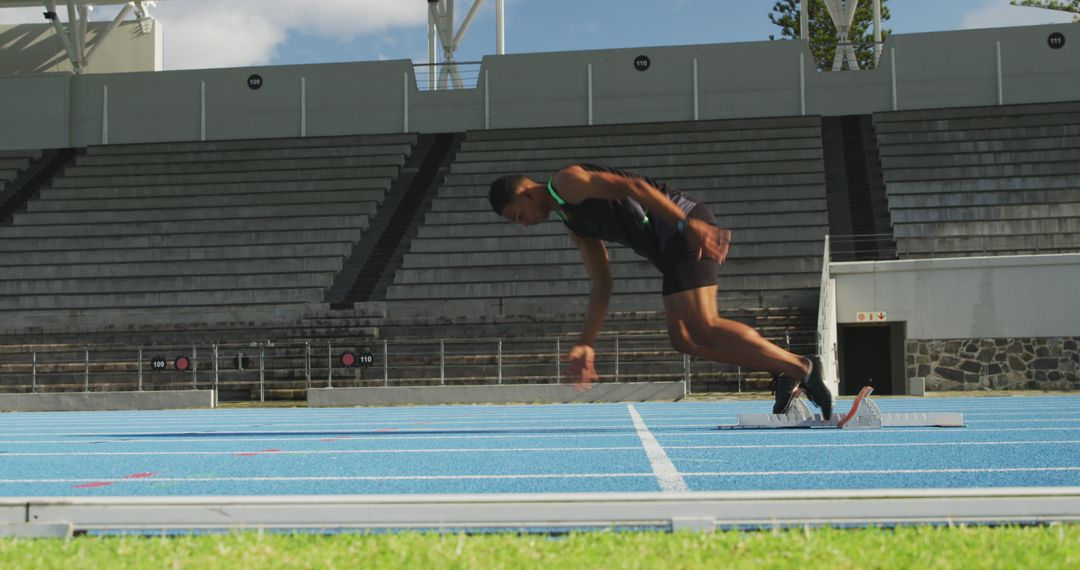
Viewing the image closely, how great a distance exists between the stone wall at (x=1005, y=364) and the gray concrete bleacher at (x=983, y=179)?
1.98 m

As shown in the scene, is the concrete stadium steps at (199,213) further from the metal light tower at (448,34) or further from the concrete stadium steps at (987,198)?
the concrete stadium steps at (987,198)

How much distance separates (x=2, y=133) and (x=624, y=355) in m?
17.6

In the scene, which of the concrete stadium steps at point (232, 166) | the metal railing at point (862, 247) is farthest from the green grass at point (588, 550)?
the concrete stadium steps at point (232, 166)

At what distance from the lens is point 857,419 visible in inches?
312

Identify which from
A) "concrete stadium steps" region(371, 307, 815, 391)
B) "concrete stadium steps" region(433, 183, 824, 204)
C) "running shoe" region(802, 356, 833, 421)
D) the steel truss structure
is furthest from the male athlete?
the steel truss structure

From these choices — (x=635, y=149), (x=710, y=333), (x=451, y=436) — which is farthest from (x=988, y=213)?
(x=710, y=333)

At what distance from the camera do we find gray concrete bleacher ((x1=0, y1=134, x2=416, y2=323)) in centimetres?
2006

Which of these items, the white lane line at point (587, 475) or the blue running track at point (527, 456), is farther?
the white lane line at point (587, 475)

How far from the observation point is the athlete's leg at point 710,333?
456 centimetres

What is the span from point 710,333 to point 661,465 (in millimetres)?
1317

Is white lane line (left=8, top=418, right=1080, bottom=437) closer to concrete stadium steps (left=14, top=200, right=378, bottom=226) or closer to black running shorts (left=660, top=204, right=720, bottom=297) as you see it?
black running shorts (left=660, top=204, right=720, bottom=297)

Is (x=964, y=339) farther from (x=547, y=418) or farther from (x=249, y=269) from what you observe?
(x=249, y=269)

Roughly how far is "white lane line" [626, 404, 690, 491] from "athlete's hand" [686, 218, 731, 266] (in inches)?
42.7

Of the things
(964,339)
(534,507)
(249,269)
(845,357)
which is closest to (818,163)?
(845,357)
